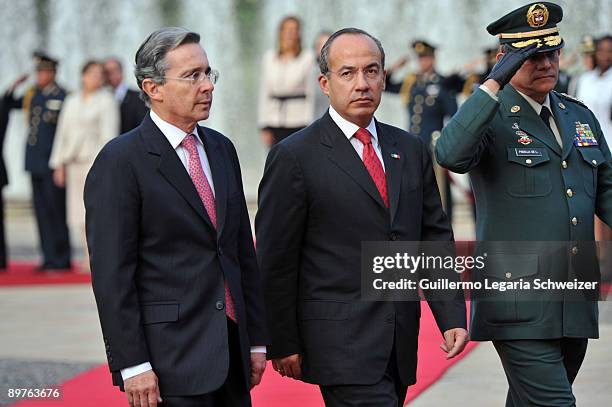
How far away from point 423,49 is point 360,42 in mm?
7953

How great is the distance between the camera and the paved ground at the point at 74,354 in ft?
19.7

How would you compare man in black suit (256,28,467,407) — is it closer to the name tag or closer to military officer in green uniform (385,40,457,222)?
the name tag

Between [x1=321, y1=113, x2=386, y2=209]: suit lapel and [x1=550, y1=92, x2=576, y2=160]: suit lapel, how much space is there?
0.70 meters

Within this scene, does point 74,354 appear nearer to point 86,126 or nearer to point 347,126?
point 347,126

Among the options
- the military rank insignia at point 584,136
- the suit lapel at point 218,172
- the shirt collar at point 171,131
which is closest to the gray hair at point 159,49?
the shirt collar at point 171,131

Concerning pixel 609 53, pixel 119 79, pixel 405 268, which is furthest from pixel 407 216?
pixel 119 79

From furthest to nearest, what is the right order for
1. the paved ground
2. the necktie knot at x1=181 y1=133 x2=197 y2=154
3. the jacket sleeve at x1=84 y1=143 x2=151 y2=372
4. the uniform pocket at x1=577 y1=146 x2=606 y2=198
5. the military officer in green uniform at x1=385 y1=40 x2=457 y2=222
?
1. the military officer in green uniform at x1=385 y1=40 x2=457 y2=222
2. the paved ground
3. the uniform pocket at x1=577 y1=146 x2=606 y2=198
4. the necktie knot at x1=181 y1=133 x2=197 y2=154
5. the jacket sleeve at x1=84 y1=143 x2=151 y2=372

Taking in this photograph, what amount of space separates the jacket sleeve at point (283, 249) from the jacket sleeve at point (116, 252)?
48cm

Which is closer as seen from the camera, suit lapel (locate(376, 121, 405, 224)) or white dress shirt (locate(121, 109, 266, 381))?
white dress shirt (locate(121, 109, 266, 381))

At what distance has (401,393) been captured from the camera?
4023 mm

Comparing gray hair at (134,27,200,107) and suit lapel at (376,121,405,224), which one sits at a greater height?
gray hair at (134,27,200,107)

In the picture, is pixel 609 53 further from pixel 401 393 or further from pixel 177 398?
pixel 177 398

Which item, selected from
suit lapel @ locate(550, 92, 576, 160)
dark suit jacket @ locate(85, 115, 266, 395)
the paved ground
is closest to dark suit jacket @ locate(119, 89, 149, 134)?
the paved ground

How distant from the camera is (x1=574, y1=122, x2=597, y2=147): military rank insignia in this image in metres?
4.27
